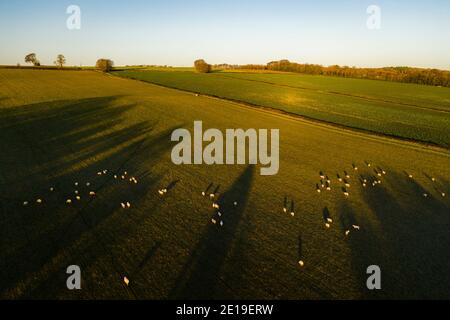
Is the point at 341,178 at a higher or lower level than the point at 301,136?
lower

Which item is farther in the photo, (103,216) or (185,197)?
(185,197)

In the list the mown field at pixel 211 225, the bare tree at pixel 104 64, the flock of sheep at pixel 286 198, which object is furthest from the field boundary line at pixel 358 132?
the bare tree at pixel 104 64

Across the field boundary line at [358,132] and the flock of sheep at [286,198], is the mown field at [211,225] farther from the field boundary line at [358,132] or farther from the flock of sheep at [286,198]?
the field boundary line at [358,132]

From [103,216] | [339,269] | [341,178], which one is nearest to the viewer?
[339,269]

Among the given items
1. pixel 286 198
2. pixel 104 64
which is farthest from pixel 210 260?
pixel 104 64

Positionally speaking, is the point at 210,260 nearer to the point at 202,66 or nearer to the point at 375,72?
the point at 202,66

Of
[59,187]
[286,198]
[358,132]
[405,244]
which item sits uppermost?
[358,132]

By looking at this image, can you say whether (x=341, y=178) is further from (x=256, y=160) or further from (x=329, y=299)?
(x=329, y=299)
